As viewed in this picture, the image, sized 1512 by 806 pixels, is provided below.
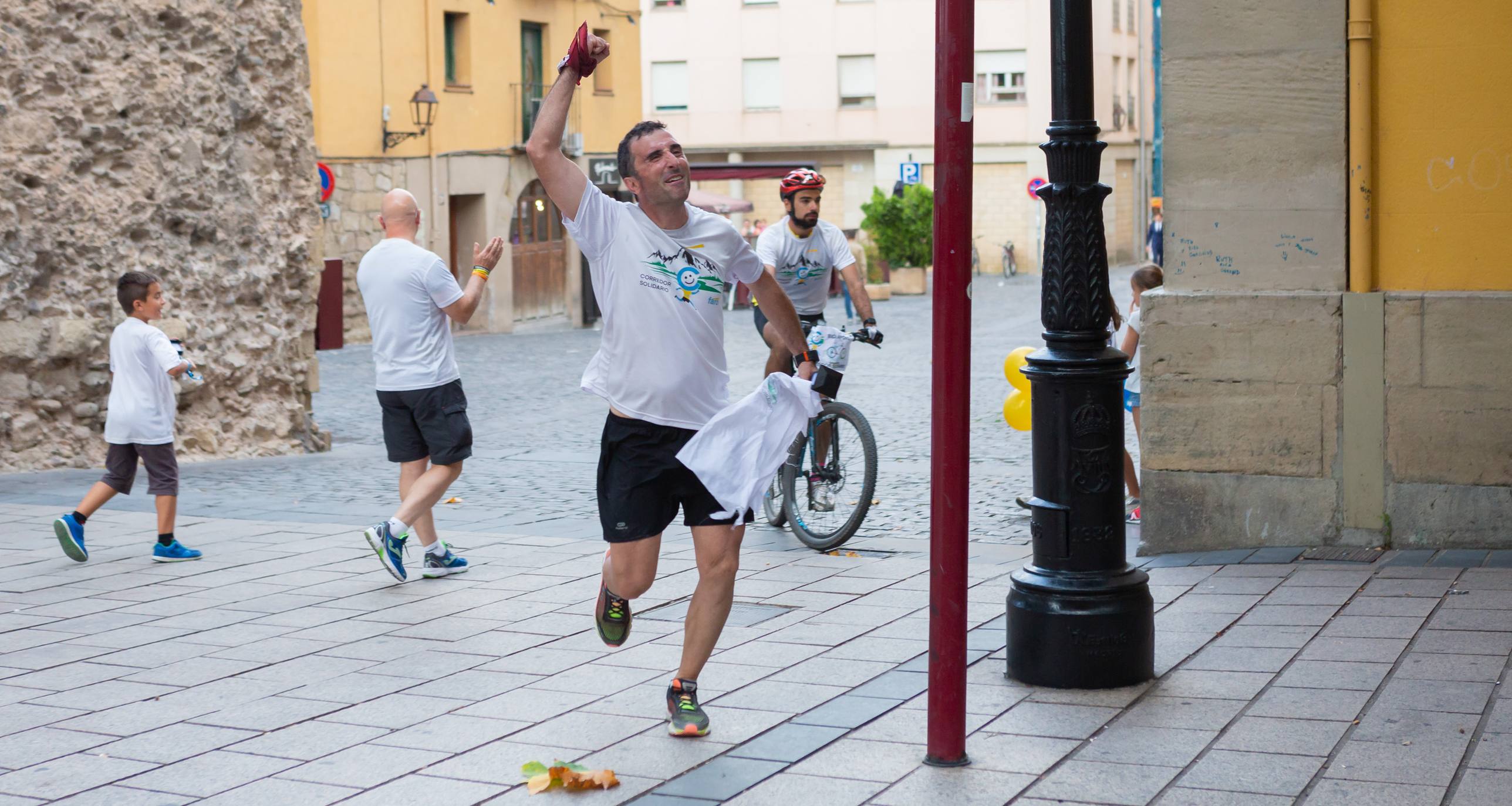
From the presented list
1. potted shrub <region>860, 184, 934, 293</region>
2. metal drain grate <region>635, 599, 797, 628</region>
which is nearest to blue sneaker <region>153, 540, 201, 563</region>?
metal drain grate <region>635, 599, 797, 628</region>

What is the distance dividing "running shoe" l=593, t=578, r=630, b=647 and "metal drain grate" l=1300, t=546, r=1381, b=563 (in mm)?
3386

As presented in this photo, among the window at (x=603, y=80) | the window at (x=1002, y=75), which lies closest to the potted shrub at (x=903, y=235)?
the window at (x=603, y=80)

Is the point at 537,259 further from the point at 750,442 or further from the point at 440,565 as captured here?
the point at 750,442

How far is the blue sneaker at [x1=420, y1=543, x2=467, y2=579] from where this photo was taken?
7418mm

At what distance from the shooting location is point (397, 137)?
2859 centimetres

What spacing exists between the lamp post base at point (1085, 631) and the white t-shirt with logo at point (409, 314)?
3288mm

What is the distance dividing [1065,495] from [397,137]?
81.4 feet

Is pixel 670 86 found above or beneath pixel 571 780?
above

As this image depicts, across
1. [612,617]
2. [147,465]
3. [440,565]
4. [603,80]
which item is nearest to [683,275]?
[612,617]

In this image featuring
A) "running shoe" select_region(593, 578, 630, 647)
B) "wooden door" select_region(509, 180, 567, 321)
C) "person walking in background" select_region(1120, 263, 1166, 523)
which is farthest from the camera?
"wooden door" select_region(509, 180, 567, 321)

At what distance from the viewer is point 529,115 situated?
3222 centimetres

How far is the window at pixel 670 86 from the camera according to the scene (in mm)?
54562

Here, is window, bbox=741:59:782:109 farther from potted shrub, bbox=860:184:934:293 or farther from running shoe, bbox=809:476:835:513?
running shoe, bbox=809:476:835:513

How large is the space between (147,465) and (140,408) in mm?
306
